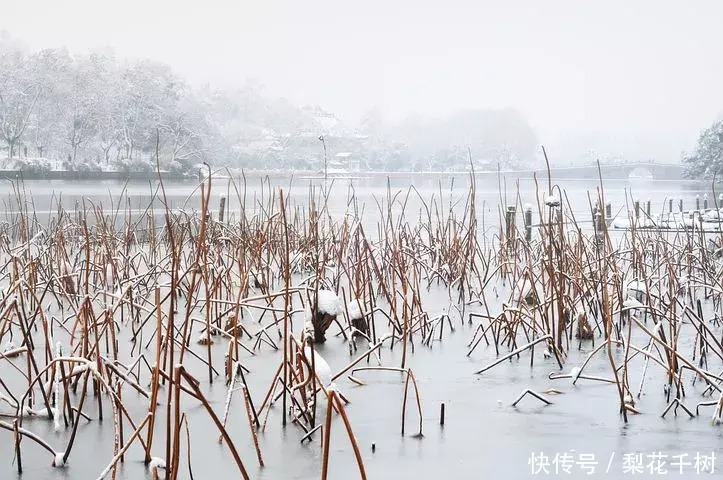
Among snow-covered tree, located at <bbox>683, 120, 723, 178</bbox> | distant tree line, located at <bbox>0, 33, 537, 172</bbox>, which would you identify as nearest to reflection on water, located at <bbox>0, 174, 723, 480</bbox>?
distant tree line, located at <bbox>0, 33, 537, 172</bbox>

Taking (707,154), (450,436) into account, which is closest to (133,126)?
(707,154)

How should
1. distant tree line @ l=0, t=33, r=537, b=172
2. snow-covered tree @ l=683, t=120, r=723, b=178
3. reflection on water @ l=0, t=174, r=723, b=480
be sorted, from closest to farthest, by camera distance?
reflection on water @ l=0, t=174, r=723, b=480
snow-covered tree @ l=683, t=120, r=723, b=178
distant tree line @ l=0, t=33, r=537, b=172

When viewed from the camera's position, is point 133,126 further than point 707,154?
Yes

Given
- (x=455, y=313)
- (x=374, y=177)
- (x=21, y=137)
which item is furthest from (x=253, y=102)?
(x=455, y=313)

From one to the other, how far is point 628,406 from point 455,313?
140cm

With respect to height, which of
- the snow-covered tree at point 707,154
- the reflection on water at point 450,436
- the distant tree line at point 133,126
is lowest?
the reflection on water at point 450,436

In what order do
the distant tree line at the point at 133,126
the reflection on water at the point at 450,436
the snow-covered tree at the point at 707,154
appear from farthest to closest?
the distant tree line at the point at 133,126 < the snow-covered tree at the point at 707,154 < the reflection on water at the point at 450,436

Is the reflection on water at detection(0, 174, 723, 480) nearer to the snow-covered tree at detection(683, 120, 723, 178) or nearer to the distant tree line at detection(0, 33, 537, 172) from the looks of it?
the distant tree line at detection(0, 33, 537, 172)

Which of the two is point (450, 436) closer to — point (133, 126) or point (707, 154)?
point (707, 154)

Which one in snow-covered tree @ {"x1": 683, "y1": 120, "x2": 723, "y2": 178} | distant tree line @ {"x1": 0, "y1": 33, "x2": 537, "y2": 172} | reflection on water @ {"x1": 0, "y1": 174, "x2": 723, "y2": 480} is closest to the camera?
reflection on water @ {"x1": 0, "y1": 174, "x2": 723, "y2": 480}

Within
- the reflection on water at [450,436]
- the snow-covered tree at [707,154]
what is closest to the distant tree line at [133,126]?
the snow-covered tree at [707,154]

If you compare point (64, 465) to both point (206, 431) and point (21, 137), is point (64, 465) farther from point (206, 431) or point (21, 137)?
point (21, 137)

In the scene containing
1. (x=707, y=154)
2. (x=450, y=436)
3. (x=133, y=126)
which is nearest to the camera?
(x=450, y=436)

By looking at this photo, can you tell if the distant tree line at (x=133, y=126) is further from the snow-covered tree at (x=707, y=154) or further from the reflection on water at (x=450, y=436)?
the reflection on water at (x=450, y=436)
